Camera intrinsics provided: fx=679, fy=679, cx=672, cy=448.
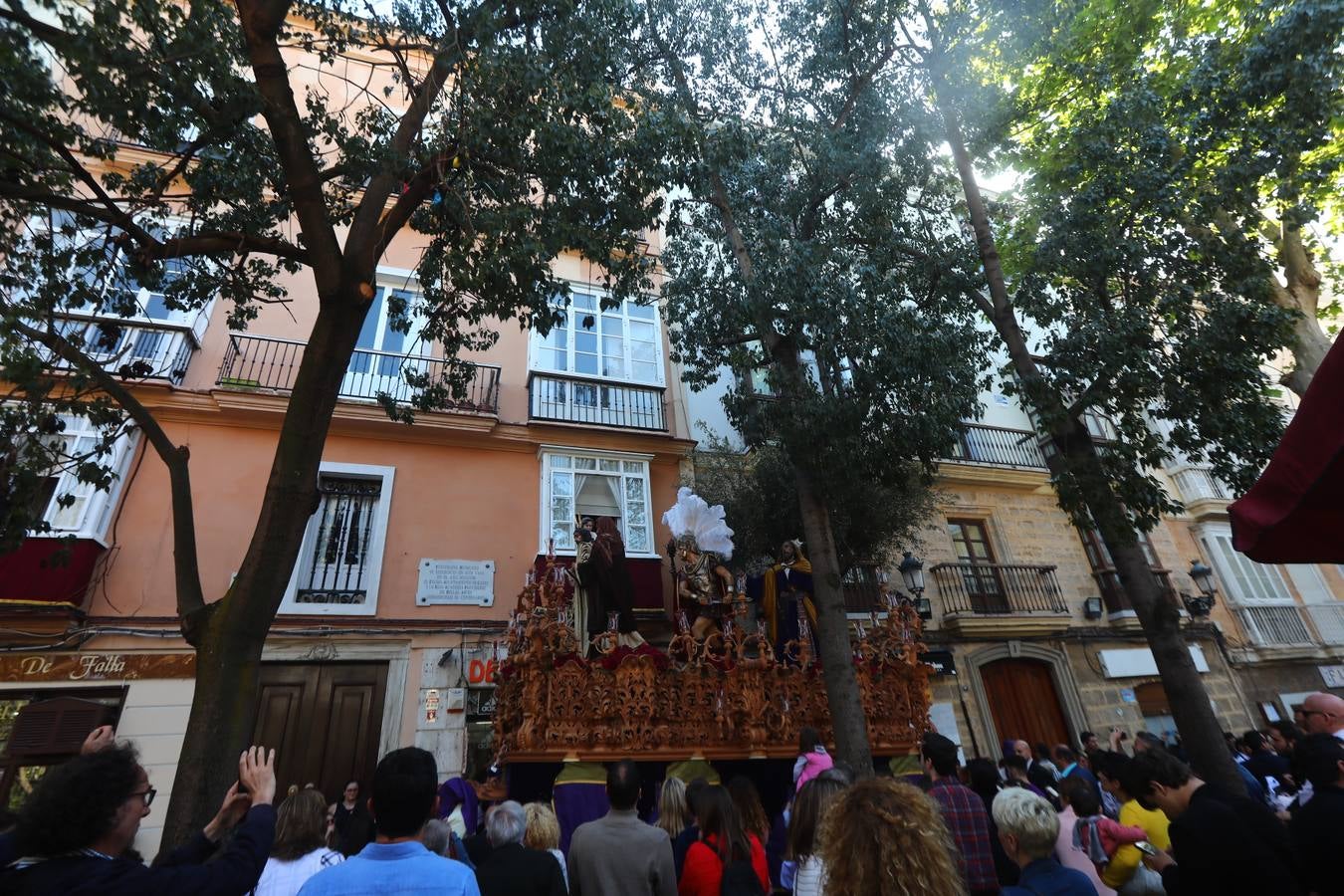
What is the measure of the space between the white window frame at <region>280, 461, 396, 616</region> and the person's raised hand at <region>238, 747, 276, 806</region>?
6.95 metres

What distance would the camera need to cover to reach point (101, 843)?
2.08 meters

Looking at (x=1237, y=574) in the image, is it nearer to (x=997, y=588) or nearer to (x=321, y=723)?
(x=997, y=588)

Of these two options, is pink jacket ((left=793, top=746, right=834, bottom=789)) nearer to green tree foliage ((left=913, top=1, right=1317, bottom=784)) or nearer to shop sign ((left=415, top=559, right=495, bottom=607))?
green tree foliage ((left=913, top=1, right=1317, bottom=784))

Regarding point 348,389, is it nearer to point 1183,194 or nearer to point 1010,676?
point 1183,194

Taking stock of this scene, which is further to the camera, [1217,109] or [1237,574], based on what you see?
[1237,574]

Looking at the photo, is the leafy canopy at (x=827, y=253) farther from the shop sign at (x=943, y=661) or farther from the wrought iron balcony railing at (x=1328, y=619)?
the wrought iron balcony railing at (x=1328, y=619)

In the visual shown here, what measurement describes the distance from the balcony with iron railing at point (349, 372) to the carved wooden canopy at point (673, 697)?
175 inches

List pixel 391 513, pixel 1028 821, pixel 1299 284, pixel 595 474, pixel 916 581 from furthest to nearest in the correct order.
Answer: pixel 916 581 → pixel 1299 284 → pixel 595 474 → pixel 391 513 → pixel 1028 821

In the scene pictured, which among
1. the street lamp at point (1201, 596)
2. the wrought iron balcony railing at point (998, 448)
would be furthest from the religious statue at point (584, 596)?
the street lamp at point (1201, 596)

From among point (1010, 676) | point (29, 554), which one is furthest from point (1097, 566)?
point (29, 554)

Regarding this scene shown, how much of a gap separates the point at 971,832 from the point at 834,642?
3.17 meters

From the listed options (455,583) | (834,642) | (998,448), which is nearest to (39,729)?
(455,583)

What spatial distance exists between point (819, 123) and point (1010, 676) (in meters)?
10.5

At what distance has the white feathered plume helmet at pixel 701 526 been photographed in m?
8.69
